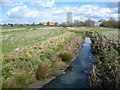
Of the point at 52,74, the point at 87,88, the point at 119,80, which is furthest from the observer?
the point at 52,74

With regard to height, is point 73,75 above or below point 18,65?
below

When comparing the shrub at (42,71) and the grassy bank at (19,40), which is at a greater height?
the grassy bank at (19,40)

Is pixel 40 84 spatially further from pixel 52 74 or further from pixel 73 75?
pixel 73 75

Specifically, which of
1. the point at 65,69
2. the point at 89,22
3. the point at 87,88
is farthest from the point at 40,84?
the point at 89,22

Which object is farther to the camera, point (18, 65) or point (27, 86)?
point (18, 65)

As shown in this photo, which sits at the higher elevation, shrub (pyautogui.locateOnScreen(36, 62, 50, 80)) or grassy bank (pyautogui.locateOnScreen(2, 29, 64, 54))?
grassy bank (pyautogui.locateOnScreen(2, 29, 64, 54))

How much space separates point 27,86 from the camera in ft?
22.5

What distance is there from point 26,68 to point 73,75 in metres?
2.87

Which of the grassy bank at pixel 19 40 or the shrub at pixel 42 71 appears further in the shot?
the grassy bank at pixel 19 40

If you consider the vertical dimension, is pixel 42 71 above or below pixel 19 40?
below

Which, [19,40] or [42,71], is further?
[19,40]

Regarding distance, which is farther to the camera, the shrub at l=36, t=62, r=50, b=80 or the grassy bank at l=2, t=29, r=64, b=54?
the grassy bank at l=2, t=29, r=64, b=54

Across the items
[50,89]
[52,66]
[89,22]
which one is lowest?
[50,89]

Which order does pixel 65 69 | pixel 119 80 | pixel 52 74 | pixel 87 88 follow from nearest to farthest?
pixel 119 80 < pixel 87 88 < pixel 52 74 < pixel 65 69
